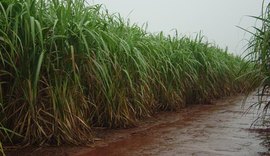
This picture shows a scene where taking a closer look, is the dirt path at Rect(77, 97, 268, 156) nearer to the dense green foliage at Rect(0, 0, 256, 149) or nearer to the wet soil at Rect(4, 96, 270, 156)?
the wet soil at Rect(4, 96, 270, 156)

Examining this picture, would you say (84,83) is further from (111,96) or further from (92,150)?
(92,150)

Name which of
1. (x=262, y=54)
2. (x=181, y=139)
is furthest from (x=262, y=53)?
(x=181, y=139)

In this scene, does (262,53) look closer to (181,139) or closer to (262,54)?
(262,54)

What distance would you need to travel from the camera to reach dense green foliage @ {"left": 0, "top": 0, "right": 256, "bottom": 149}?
2855 mm

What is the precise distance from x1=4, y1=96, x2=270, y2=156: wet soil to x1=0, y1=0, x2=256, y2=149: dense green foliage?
170 mm

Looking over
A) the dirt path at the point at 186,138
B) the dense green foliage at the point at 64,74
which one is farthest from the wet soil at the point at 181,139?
the dense green foliage at the point at 64,74

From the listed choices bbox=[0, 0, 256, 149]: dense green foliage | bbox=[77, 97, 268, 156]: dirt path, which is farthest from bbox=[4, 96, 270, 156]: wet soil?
bbox=[0, 0, 256, 149]: dense green foliage

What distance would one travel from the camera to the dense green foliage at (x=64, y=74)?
2855 millimetres

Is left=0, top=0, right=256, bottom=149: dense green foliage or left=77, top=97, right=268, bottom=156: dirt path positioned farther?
left=77, top=97, right=268, bottom=156: dirt path

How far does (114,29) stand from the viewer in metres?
4.24

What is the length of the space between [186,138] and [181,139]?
0.28ft

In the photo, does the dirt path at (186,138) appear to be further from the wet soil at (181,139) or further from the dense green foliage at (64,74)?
the dense green foliage at (64,74)

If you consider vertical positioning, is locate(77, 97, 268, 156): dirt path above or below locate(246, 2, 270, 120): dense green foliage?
below

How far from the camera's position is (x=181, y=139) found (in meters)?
3.65
